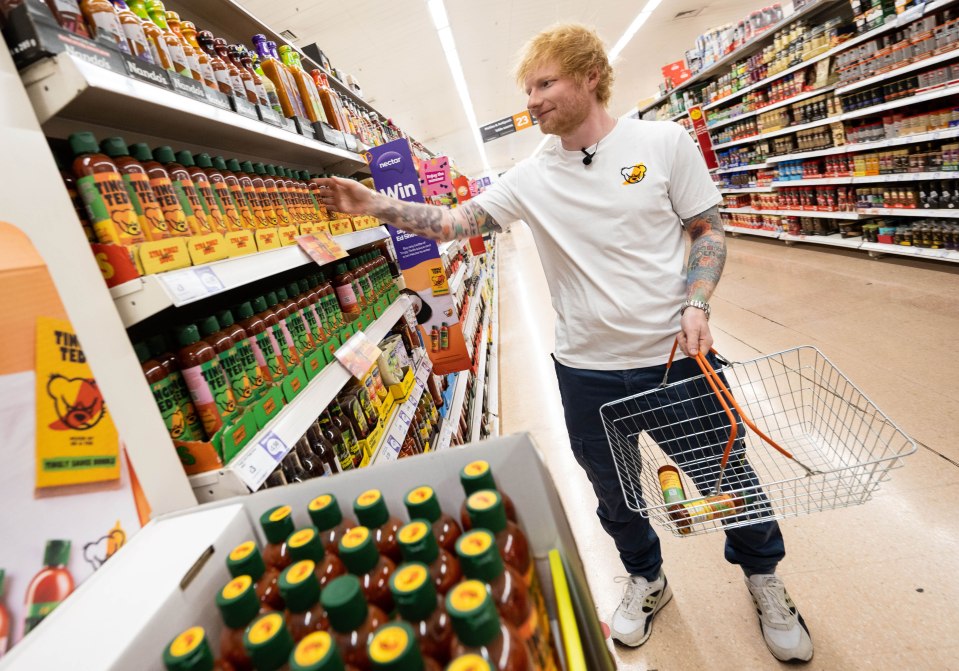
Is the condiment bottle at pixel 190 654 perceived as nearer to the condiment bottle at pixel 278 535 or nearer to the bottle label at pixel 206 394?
the condiment bottle at pixel 278 535

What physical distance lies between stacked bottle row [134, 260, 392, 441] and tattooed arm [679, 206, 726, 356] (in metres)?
1.09

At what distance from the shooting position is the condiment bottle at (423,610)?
20.0 inches

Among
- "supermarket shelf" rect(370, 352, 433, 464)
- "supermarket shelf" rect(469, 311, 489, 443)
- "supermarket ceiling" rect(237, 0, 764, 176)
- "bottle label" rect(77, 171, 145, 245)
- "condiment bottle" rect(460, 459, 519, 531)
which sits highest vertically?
"supermarket ceiling" rect(237, 0, 764, 176)

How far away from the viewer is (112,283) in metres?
0.94

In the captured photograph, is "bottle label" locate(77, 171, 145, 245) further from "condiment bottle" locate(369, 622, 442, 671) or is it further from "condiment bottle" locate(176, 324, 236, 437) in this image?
"condiment bottle" locate(369, 622, 442, 671)

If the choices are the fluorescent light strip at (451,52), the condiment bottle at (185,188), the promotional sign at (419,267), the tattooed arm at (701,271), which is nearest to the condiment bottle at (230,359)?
the condiment bottle at (185,188)

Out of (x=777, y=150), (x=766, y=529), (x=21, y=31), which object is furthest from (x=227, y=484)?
(x=777, y=150)

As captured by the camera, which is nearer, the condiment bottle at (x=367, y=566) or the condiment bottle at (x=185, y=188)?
the condiment bottle at (x=367, y=566)

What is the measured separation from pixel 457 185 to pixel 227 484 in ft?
19.6

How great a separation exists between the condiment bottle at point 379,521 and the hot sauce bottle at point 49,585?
20.2 inches

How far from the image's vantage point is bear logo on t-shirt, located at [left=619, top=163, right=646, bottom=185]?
1.40 m

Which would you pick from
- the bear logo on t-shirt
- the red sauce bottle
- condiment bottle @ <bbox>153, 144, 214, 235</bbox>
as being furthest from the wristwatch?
condiment bottle @ <bbox>153, 144, 214, 235</bbox>

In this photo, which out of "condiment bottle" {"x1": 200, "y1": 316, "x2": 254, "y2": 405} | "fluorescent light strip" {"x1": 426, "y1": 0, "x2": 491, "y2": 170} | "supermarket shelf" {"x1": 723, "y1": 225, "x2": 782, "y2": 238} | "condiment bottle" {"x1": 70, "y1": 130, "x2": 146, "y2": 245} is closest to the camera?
"condiment bottle" {"x1": 70, "y1": 130, "x2": 146, "y2": 245}

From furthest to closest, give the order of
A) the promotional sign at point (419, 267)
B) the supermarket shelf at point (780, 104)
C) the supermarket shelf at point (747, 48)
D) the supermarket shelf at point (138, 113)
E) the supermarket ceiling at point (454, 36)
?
the supermarket ceiling at point (454, 36) → the supermarket shelf at point (780, 104) → the supermarket shelf at point (747, 48) → the promotional sign at point (419, 267) → the supermarket shelf at point (138, 113)
